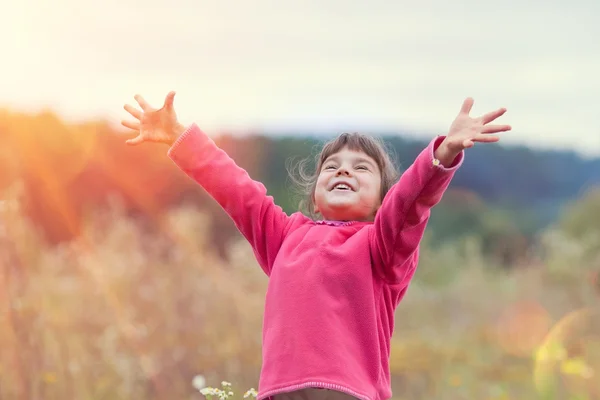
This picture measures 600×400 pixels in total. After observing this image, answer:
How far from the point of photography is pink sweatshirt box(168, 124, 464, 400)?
161cm

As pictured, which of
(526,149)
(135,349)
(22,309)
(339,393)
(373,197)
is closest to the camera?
(339,393)

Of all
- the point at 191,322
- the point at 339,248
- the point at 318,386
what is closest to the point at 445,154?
the point at 339,248

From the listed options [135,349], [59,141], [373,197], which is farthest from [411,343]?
[373,197]

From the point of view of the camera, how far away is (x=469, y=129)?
60.5 inches

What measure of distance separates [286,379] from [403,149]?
A: 10.4 feet

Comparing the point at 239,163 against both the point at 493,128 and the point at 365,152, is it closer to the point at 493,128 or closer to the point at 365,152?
the point at 365,152

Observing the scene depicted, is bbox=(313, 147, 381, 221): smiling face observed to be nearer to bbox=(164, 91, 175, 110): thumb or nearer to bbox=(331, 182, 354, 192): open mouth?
bbox=(331, 182, 354, 192): open mouth

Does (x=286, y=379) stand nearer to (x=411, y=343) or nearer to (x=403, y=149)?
(x=411, y=343)

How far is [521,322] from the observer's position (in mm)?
4309

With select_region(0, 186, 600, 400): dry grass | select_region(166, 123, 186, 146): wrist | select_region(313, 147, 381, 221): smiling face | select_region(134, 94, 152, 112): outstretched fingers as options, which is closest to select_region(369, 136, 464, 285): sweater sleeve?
select_region(313, 147, 381, 221): smiling face

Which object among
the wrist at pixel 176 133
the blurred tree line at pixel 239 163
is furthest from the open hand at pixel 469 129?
the blurred tree line at pixel 239 163

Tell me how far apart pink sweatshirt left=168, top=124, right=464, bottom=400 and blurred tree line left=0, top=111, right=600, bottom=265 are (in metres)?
2.45

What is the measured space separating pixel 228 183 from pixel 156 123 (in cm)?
25

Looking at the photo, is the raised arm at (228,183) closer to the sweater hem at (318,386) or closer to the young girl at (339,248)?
the young girl at (339,248)
